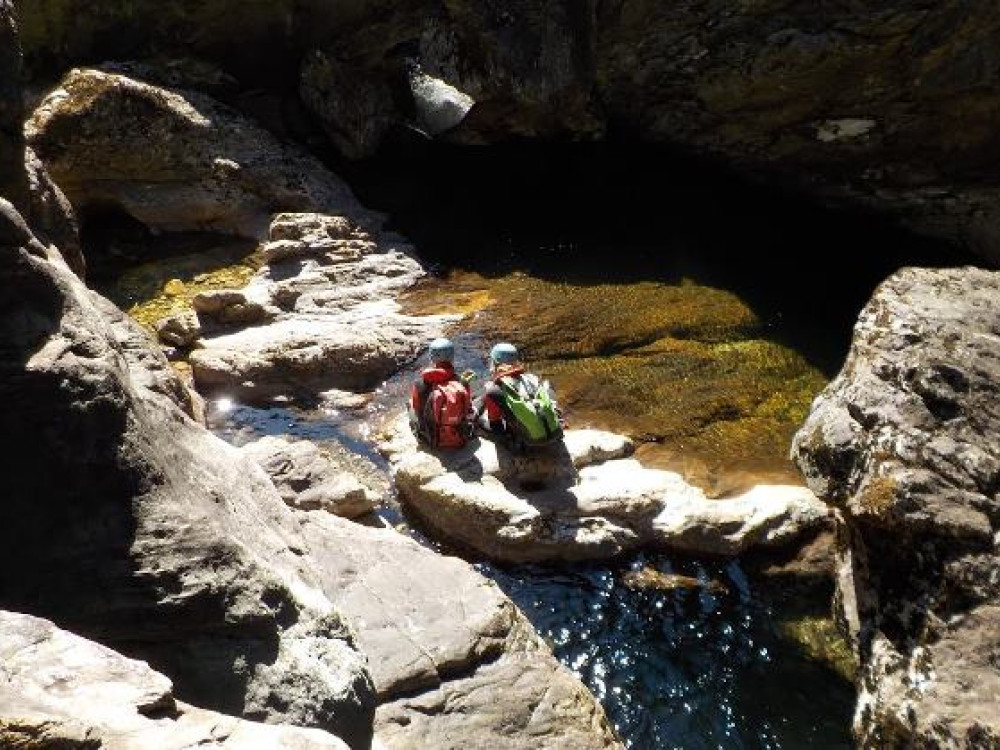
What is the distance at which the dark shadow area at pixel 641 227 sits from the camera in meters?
18.2

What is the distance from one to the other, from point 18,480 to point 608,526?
7.60 meters

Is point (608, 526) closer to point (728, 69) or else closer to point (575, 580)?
point (575, 580)

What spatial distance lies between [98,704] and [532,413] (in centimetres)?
838

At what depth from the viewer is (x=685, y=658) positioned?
33.3 feet

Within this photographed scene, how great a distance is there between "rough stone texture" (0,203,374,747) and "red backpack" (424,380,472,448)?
21.0ft

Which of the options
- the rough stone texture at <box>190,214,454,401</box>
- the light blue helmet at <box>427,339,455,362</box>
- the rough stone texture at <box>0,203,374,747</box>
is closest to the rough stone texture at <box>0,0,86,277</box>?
the rough stone texture at <box>0,203,374,747</box>

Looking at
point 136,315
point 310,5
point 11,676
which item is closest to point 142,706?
point 11,676

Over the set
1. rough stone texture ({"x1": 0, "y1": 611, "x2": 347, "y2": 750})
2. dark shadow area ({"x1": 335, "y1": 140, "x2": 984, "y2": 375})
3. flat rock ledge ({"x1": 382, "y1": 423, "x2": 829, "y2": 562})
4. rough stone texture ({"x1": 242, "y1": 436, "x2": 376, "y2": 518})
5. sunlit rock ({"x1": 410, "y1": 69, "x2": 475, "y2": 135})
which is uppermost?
sunlit rock ({"x1": 410, "y1": 69, "x2": 475, "y2": 135})

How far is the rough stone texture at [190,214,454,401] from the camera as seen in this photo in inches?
607

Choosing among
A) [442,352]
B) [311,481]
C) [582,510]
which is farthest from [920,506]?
[442,352]

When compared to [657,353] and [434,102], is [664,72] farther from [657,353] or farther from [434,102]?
[657,353]

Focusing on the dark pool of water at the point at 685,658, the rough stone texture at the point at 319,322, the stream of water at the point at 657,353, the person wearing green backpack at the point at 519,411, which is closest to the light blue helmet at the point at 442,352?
the person wearing green backpack at the point at 519,411

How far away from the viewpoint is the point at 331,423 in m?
14.8

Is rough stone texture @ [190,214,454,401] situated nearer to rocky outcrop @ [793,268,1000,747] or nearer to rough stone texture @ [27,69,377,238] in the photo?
rough stone texture @ [27,69,377,238]
